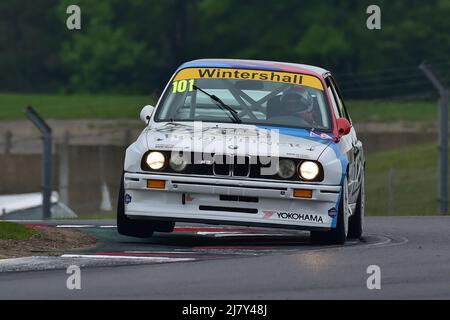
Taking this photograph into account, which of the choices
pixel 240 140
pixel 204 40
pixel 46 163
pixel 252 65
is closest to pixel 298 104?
pixel 252 65

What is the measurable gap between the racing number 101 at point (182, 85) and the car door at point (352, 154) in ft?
4.26

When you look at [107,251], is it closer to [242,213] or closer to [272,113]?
[242,213]

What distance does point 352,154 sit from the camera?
1405cm

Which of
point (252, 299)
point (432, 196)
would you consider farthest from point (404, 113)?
point (252, 299)

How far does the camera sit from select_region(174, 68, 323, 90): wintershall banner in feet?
46.4

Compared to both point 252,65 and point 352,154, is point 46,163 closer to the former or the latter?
point 252,65

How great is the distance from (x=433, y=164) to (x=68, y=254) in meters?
28.8

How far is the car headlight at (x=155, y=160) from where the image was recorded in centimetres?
1283

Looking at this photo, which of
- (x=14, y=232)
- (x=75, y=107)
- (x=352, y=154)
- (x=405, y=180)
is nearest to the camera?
(x=14, y=232)

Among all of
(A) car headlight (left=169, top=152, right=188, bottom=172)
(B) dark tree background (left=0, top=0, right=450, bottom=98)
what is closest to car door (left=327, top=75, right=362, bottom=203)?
(A) car headlight (left=169, top=152, right=188, bottom=172)

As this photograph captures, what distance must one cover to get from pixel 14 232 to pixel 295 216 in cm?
233

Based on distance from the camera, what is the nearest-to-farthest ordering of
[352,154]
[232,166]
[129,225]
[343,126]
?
[232,166], [129,225], [343,126], [352,154]

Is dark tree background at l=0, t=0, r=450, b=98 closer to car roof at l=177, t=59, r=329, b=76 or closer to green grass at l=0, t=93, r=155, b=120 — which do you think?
green grass at l=0, t=93, r=155, b=120

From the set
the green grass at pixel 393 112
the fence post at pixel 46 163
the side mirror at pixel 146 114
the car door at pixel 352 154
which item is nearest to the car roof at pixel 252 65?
the car door at pixel 352 154
